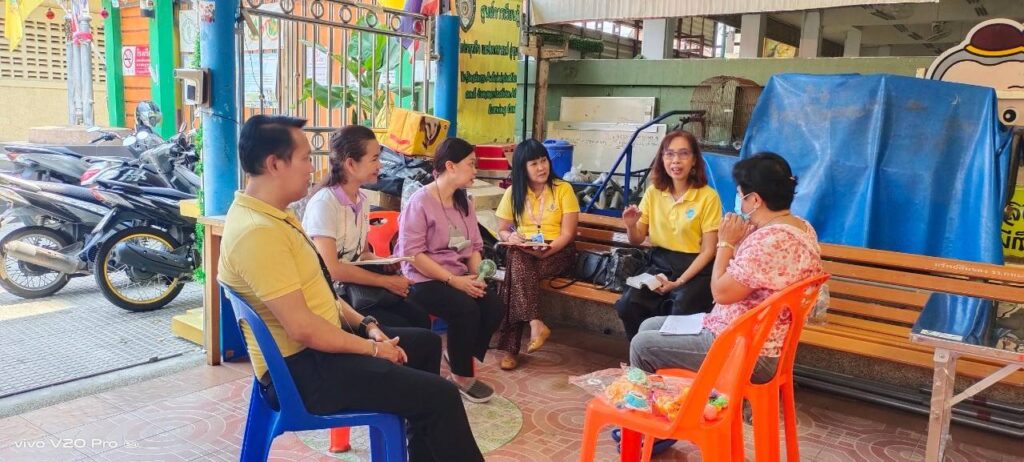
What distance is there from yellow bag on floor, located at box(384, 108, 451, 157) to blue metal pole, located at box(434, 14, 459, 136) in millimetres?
493

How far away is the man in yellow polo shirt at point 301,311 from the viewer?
1967 mm

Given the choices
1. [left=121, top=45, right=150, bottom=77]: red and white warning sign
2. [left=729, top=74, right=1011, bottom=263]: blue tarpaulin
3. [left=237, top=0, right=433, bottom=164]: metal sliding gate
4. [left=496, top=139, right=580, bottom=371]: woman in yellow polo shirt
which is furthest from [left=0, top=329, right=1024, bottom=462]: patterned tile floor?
[left=121, top=45, right=150, bottom=77]: red and white warning sign

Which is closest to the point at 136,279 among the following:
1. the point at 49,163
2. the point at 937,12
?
the point at 49,163

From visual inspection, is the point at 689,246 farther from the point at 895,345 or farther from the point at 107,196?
the point at 107,196

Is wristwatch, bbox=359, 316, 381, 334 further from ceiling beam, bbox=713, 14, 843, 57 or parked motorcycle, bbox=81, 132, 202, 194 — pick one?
ceiling beam, bbox=713, 14, 843, 57

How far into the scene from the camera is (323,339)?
2057 mm

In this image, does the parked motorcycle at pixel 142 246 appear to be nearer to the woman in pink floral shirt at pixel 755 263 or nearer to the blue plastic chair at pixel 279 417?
the blue plastic chair at pixel 279 417

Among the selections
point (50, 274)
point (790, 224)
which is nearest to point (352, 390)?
point (790, 224)

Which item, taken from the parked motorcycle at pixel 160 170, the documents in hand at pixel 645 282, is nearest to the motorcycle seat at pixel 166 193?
the parked motorcycle at pixel 160 170

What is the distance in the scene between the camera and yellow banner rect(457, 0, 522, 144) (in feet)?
18.7

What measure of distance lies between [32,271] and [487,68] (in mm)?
3545

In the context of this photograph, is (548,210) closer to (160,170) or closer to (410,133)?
(410,133)

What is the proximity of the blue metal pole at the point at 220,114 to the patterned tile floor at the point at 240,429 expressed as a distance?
0.90m

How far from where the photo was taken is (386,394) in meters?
2.12
